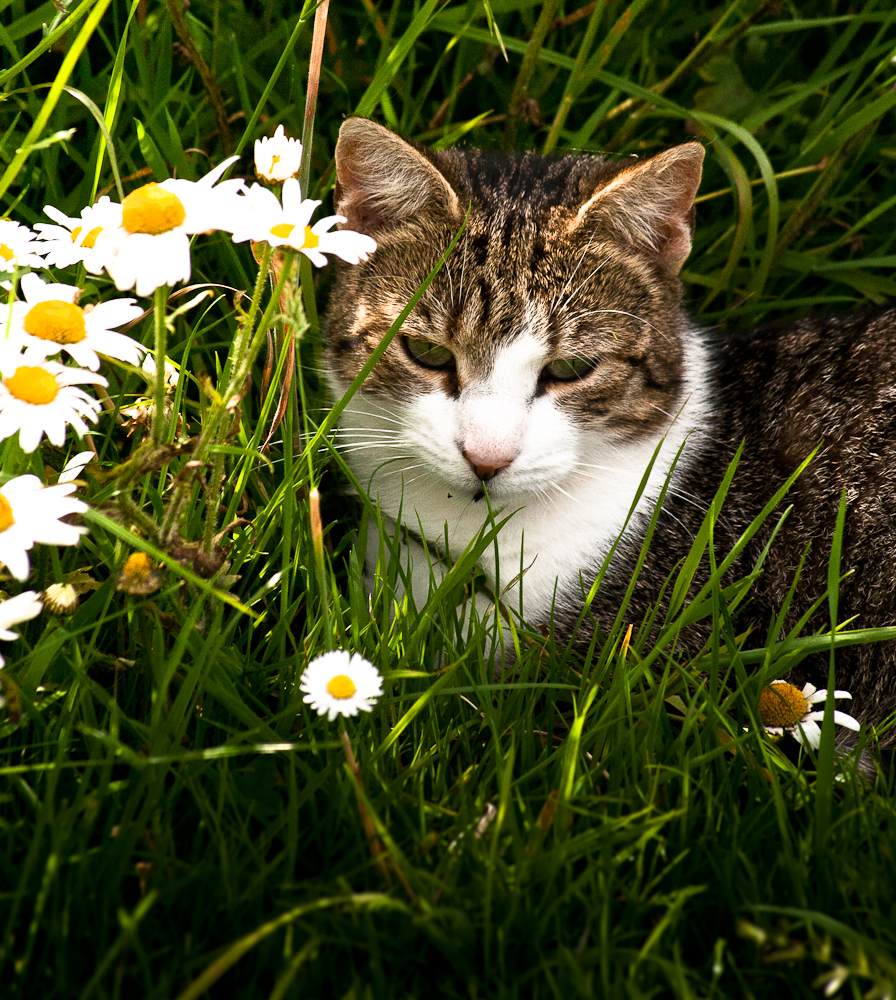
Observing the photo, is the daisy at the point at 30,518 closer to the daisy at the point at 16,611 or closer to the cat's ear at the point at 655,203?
the daisy at the point at 16,611

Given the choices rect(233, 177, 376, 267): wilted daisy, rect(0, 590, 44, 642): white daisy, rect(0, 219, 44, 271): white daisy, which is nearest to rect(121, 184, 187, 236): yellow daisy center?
rect(233, 177, 376, 267): wilted daisy

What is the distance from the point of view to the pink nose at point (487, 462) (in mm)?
2123

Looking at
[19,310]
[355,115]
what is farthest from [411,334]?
[19,310]

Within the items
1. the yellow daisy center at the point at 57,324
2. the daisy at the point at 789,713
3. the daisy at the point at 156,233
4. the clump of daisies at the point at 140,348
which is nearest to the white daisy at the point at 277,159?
the clump of daisies at the point at 140,348

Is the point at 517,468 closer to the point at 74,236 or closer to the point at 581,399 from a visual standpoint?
the point at 581,399

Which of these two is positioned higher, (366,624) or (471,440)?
(471,440)

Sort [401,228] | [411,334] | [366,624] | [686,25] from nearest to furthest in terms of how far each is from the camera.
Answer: [366,624] < [411,334] < [401,228] < [686,25]

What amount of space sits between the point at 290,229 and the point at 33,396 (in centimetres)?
49

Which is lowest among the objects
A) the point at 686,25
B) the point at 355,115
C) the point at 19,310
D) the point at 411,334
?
the point at 411,334

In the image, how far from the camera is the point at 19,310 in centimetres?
169

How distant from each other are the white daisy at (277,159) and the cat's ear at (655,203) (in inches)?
34.9

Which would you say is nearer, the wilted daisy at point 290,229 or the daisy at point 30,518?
the daisy at point 30,518

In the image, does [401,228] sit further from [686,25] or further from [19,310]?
[686,25]

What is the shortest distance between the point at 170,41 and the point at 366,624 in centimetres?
180
